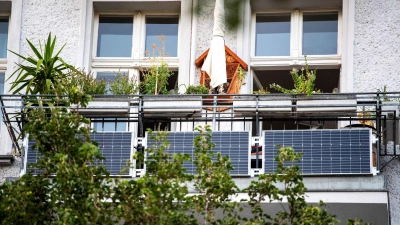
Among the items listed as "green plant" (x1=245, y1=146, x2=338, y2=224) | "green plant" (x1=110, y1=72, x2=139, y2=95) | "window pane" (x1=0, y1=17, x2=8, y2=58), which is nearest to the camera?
"green plant" (x1=245, y1=146, x2=338, y2=224)

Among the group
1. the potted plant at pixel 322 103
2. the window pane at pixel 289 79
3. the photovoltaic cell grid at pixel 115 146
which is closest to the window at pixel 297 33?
the window pane at pixel 289 79

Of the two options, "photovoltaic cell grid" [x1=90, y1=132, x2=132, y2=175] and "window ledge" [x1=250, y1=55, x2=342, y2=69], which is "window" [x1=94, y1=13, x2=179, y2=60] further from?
"photovoltaic cell grid" [x1=90, y1=132, x2=132, y2=175]

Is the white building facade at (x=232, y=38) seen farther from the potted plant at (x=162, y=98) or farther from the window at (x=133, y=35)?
the potted plant at (x=162, y=98)

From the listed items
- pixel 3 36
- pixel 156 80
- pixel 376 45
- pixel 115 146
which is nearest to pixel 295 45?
pixel 376 45

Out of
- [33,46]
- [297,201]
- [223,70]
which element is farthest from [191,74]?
[297,201]

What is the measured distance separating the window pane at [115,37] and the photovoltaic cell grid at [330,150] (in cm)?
408

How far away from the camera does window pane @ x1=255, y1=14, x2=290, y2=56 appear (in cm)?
1842

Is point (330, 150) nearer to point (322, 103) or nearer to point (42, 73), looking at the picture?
point (322, 103)

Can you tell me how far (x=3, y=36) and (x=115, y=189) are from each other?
270 inches

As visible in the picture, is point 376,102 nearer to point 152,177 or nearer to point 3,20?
point 152,177

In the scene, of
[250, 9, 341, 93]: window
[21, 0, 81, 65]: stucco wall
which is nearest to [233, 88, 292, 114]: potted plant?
[250, 9, 341, 93]: window

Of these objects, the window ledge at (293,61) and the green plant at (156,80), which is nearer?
the green plant at (156,80)

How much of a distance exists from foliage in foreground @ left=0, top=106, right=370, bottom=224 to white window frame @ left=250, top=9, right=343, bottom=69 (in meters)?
4.93

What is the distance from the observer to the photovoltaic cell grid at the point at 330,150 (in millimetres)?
15320
